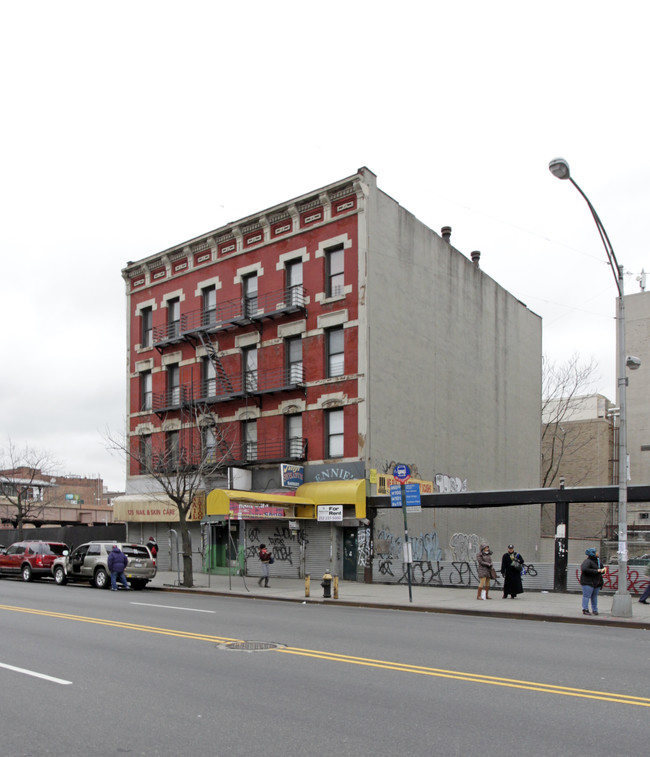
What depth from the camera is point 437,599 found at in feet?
66.8

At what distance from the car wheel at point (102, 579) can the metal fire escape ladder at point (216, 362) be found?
8998 millimetres

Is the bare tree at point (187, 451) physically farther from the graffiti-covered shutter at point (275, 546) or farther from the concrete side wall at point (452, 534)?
the concrete side wall at point (452, 534)

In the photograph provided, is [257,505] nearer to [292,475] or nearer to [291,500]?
[291,500]

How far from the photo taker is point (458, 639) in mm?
12547

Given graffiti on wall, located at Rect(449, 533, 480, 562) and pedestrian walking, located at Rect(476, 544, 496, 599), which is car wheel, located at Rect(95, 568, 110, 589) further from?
graffiti on wall, located at Rect(449, 533, 480, 562)

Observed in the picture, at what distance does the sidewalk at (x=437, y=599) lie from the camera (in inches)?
656

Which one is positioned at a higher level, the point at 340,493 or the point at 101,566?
the point at 340,493

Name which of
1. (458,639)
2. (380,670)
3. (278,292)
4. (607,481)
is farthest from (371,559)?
(607,481)

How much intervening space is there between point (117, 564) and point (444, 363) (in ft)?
50.9

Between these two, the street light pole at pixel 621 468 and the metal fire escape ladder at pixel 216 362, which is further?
the metal fire escape ladder at pixel 216 362

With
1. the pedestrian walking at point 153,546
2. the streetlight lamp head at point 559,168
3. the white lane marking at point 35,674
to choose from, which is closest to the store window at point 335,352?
the pedestrian walking at point 153,546

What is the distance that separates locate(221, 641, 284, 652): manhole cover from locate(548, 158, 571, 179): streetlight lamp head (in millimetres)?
10666

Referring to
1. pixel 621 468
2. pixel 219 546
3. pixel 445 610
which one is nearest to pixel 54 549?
pixel 219 546

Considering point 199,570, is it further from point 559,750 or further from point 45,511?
point 45,511
